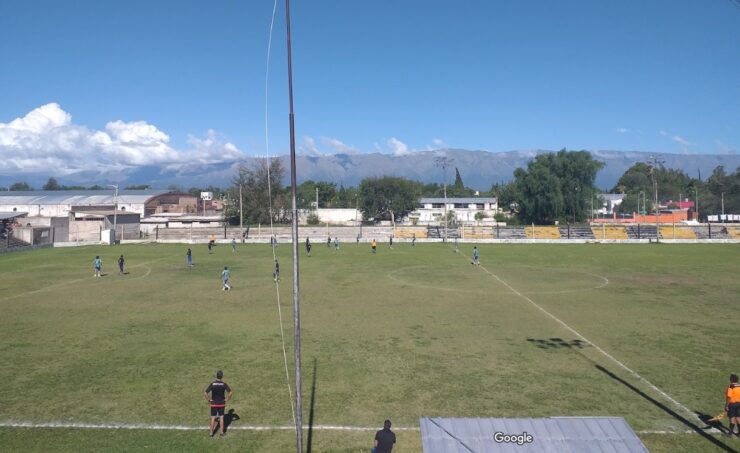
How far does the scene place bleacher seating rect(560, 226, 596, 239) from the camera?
7238 cm

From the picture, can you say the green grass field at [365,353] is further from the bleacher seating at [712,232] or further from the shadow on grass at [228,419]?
the bleacher seating at [712,232]

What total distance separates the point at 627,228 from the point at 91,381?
245 feet

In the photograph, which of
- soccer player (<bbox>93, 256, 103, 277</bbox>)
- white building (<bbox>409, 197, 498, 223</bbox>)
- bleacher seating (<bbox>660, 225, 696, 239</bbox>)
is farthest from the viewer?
white building (<bbox>409, 197, 498, 223</bbox>)

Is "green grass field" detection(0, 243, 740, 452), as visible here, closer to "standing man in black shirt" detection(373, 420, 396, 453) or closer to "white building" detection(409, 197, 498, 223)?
"standing man in black shirt" detection(373, 420, 396, 453)

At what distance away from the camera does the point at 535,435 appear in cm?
778

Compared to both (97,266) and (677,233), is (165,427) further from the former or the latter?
(677,233)

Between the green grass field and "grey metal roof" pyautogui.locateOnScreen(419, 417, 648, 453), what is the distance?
11.2 feet

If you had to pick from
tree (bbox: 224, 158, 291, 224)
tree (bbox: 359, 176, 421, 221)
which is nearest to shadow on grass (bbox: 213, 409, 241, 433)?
tree (bbox: 224, 158, 291, 224)

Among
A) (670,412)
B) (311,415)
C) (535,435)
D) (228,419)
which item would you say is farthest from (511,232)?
(535,435)

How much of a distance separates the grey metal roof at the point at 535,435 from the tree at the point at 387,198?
10165cm

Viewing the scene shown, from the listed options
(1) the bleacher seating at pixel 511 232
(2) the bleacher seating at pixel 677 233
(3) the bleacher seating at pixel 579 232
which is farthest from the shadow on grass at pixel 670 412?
(2) the bleacher seating at pixel 677 233

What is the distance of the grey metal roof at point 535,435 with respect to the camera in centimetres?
755

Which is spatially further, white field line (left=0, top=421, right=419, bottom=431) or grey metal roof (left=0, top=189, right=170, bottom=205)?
grey metal roof (left=0, top=189, right=170, bottom=205)

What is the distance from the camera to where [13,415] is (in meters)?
12.5
